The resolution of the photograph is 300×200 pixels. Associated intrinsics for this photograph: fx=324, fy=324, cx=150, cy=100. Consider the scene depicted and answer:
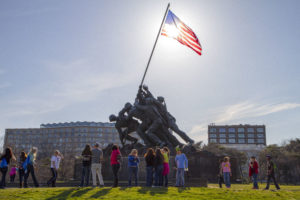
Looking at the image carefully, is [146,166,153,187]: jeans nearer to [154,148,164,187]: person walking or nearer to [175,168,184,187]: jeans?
[154,148,164,187]: person walking

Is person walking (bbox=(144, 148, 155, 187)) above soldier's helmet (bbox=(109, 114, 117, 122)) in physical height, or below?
below

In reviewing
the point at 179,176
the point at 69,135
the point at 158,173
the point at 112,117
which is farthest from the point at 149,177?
the point at 69,135

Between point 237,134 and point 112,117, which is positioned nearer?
point 112,117

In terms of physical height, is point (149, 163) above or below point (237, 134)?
below

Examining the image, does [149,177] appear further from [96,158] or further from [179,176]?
[96,158]

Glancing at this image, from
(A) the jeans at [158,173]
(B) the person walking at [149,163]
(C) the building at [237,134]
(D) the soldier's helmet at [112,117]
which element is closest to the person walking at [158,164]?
(A) the jeans at [158,173]

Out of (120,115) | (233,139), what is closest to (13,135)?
(233,139)

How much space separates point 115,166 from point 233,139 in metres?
→ 120

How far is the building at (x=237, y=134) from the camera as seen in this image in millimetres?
124062

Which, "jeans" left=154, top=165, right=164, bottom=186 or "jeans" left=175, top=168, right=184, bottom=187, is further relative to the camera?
"jeans" left=175, top=168, right=184, bottom=187

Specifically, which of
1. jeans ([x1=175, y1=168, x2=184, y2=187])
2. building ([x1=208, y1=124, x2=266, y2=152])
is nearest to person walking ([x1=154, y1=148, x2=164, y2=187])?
jeans ([x1=175, y1=168, x2=184, y2=187])

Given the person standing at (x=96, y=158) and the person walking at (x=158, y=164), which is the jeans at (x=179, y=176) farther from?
the person standing at (x=96, y=158)

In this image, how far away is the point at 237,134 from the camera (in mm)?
125688

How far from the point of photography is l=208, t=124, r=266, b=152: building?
124 m
